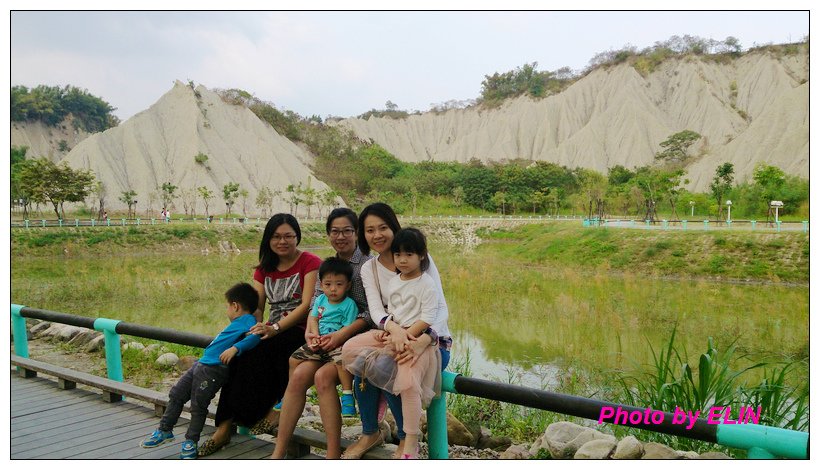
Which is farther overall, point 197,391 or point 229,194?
point 229,194

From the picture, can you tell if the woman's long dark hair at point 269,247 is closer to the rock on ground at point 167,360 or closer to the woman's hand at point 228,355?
the woman's hand at point 228,355

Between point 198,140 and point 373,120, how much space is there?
2788cm

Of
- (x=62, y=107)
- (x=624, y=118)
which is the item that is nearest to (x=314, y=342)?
(x=62, y=107)

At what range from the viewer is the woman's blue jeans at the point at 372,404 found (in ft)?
8.19

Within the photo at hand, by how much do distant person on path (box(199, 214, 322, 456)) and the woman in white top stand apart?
40cm

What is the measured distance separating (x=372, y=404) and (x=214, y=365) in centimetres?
78

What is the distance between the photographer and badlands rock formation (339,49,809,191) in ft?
193

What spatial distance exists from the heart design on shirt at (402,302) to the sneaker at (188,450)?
1.05 m

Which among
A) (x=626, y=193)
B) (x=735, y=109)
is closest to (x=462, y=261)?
(x=626, y=193)

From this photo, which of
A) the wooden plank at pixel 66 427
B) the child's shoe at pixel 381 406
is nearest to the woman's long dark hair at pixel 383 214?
the child's shoe at pixel 381 406

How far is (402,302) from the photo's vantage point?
252 centimetres

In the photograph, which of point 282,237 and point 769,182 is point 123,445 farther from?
point 769,182

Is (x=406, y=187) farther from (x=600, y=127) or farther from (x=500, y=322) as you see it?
(x=500, y=322)

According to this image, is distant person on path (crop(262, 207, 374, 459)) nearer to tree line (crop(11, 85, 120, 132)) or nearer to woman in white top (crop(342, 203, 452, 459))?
woman in white top (crop(342, 203, 452, 459))
